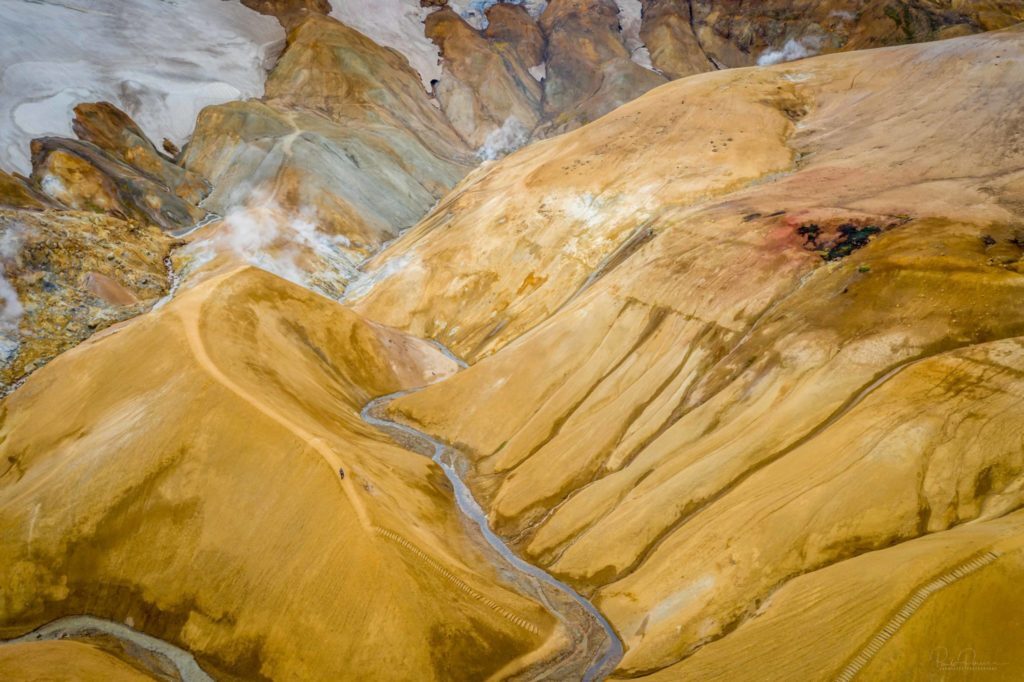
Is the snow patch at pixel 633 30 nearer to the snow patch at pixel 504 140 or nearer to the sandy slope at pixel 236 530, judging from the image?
the snow patch at pixel 504 140

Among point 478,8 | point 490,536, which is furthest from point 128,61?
point 490,536

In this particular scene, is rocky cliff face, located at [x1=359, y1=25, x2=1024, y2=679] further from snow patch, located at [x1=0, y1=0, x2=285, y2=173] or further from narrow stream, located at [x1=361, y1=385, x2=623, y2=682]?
snow patch, located at [x1=0, y1=0, x2=285, y2=173]

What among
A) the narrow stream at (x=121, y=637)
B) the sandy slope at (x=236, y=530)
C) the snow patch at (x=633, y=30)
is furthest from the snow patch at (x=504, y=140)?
the narrow stream at (x=121, y=637)

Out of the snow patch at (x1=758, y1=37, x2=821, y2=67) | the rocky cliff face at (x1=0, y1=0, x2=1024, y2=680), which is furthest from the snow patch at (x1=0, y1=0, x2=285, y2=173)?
the snow patch at (x1=758, y1=37, x2=821, y2=67)

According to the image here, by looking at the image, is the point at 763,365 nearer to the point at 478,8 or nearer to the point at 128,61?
the point at 128,61

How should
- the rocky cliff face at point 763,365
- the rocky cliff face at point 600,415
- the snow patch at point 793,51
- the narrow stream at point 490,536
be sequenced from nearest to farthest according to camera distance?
the rocky cliff face at point 763,365
the rocky cliff face at point 600,415
the narrow stream at point 490,536
the snow patch at point 793,51
